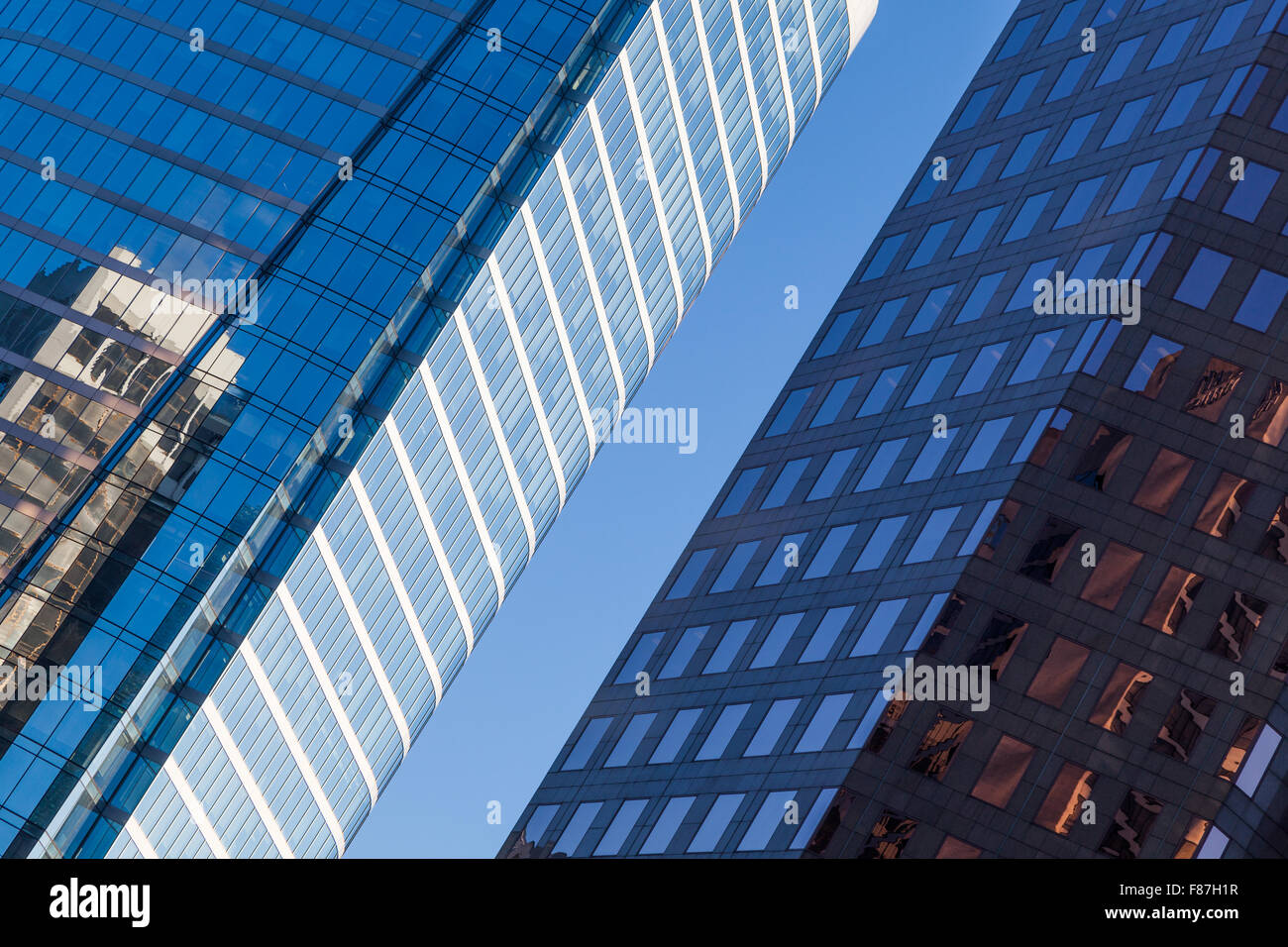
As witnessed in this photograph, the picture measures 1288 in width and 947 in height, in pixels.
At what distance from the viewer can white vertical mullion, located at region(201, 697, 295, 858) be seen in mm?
78438

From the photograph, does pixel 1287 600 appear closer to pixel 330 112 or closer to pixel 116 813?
pixel 116 813

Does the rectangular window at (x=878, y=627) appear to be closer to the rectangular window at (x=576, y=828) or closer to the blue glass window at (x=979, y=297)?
the rectangular window at (x=576, y=828)

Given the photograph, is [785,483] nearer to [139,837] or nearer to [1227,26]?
[1227,26]

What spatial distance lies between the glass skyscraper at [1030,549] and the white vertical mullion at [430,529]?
23.6 meters

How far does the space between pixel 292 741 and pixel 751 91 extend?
6030cm

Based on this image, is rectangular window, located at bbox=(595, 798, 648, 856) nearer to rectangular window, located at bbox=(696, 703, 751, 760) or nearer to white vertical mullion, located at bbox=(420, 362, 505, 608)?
rectangular window, located at bbox=(696, 703, 751, 760)

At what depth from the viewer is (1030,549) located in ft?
171

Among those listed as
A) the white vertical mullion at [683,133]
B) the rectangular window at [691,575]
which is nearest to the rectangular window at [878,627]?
the rectangular window at [691,575]

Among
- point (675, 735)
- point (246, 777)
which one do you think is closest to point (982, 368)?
point (675, 735)

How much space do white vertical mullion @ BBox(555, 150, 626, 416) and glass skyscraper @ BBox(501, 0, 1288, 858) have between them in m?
28.2

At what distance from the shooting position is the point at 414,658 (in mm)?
100250

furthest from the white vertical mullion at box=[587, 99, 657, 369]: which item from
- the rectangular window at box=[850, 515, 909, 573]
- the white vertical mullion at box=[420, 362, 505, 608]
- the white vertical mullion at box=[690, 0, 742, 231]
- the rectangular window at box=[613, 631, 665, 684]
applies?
the rectangular window at box=[850, 515, 909, 573]

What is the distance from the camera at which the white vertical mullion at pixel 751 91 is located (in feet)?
356
